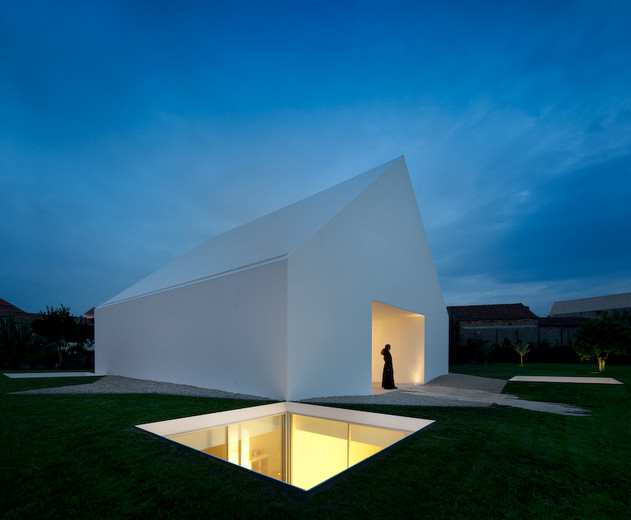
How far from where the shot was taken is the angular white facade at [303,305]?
717 centimetres

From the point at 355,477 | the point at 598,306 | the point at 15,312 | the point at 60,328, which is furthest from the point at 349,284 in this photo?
the point at 15,312

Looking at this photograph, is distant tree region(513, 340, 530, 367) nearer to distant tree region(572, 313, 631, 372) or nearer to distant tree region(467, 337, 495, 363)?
distant tree region(467, 337, 495, 363)

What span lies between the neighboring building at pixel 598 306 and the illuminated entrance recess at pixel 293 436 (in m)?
20.3

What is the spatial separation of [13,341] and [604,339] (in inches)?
1045

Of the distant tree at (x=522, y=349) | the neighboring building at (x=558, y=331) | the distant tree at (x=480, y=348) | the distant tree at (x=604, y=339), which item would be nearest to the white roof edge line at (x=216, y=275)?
the distant tree at (x=604, y=339)

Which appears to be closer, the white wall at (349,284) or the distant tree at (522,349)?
the white wall at (349,284)

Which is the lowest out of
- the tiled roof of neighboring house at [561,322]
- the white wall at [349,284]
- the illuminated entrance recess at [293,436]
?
the illuminated entrance recess at [293,436]

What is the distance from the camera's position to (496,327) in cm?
2059

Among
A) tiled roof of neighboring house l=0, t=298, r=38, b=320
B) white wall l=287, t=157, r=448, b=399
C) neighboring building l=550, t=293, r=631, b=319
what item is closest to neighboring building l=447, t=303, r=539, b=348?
neighboring building l=550, t=293, r=631, b=319

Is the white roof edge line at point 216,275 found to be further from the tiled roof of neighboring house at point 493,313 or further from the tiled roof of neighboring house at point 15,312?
the tiled roof of neighboring house at point 493,313

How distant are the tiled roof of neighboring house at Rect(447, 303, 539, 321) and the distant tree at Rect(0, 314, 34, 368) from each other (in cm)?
2351

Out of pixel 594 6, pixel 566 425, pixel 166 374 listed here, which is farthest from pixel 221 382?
pixel 594 6

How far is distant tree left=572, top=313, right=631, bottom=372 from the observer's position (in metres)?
13.1

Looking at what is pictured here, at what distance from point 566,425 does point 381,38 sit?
31.6 ft
